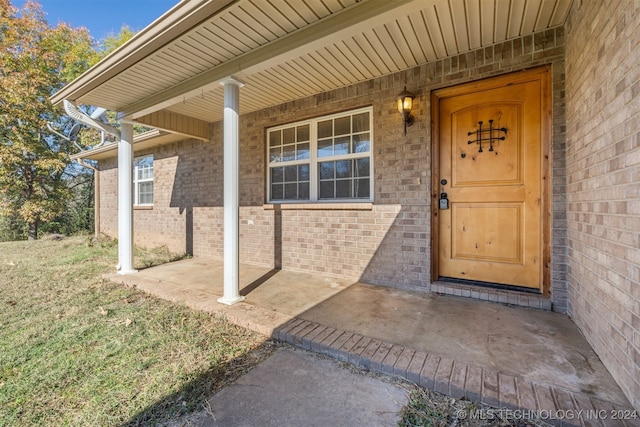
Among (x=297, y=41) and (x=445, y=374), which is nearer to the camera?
(x=445, y=374)

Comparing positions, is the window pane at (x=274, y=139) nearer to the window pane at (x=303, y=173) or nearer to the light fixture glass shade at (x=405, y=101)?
the window pane at (x=303, y=173)

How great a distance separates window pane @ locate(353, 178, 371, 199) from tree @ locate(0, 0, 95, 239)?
1124 cm

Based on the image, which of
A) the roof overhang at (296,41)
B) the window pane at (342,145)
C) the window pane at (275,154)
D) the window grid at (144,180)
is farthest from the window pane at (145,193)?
the window pane at (342,145)

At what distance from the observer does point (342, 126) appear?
3.99 m

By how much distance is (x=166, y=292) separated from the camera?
336 cm

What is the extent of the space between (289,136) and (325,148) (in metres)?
0.76

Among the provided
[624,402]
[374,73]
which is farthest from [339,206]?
[624,402]

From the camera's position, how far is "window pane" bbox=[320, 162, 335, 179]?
13.6 feet

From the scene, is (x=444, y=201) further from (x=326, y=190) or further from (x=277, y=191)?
(x=277, y=191)

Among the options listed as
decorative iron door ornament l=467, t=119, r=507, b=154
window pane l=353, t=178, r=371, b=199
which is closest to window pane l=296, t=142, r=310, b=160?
window pane l=353, t=178, r=371, b=199

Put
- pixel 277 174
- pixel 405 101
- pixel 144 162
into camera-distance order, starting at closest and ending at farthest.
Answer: pixel 405 101
pixel 277 174
pixel 144 162

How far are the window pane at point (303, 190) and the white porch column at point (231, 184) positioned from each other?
4.90 ft

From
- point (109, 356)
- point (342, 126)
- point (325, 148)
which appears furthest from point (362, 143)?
point (109, 356)

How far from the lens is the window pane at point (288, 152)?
4516 millimetres
